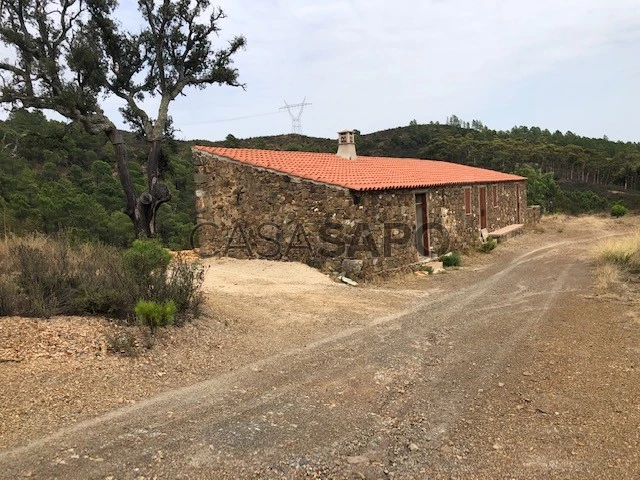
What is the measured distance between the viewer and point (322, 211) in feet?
36.0

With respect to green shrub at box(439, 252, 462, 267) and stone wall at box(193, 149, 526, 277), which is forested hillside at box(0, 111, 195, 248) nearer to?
Result: stone wall at box(193, 149, 526, 277)

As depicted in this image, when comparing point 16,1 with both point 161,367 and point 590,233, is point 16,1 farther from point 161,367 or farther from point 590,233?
point 590,233

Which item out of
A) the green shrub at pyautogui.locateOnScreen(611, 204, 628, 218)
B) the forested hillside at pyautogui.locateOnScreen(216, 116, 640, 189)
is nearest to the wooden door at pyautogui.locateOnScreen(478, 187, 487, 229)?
the green shrub at pyautogui.locateOnScreen(611, 204, 628, 218)

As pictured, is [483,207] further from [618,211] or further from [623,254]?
[618,211]

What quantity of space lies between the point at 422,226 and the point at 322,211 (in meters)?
3.82

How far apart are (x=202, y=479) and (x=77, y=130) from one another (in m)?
16.2

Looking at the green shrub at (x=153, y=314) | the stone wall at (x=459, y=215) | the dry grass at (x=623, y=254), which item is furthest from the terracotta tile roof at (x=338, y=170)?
the green shrub at (x=153, y=314)

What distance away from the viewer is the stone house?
10742 mm

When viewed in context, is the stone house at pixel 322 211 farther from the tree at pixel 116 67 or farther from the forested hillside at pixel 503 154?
the forested hillside at pixel 503 154

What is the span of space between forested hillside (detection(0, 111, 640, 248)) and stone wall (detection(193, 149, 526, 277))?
4.14 metres

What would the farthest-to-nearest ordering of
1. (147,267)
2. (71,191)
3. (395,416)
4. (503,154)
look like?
(503,154), (71,191), (147,267), (395,416)

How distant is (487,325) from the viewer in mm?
6859

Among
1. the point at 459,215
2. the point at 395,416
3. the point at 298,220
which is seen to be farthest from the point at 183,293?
the point at 459,215

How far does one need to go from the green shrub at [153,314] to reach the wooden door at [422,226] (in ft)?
29.4
